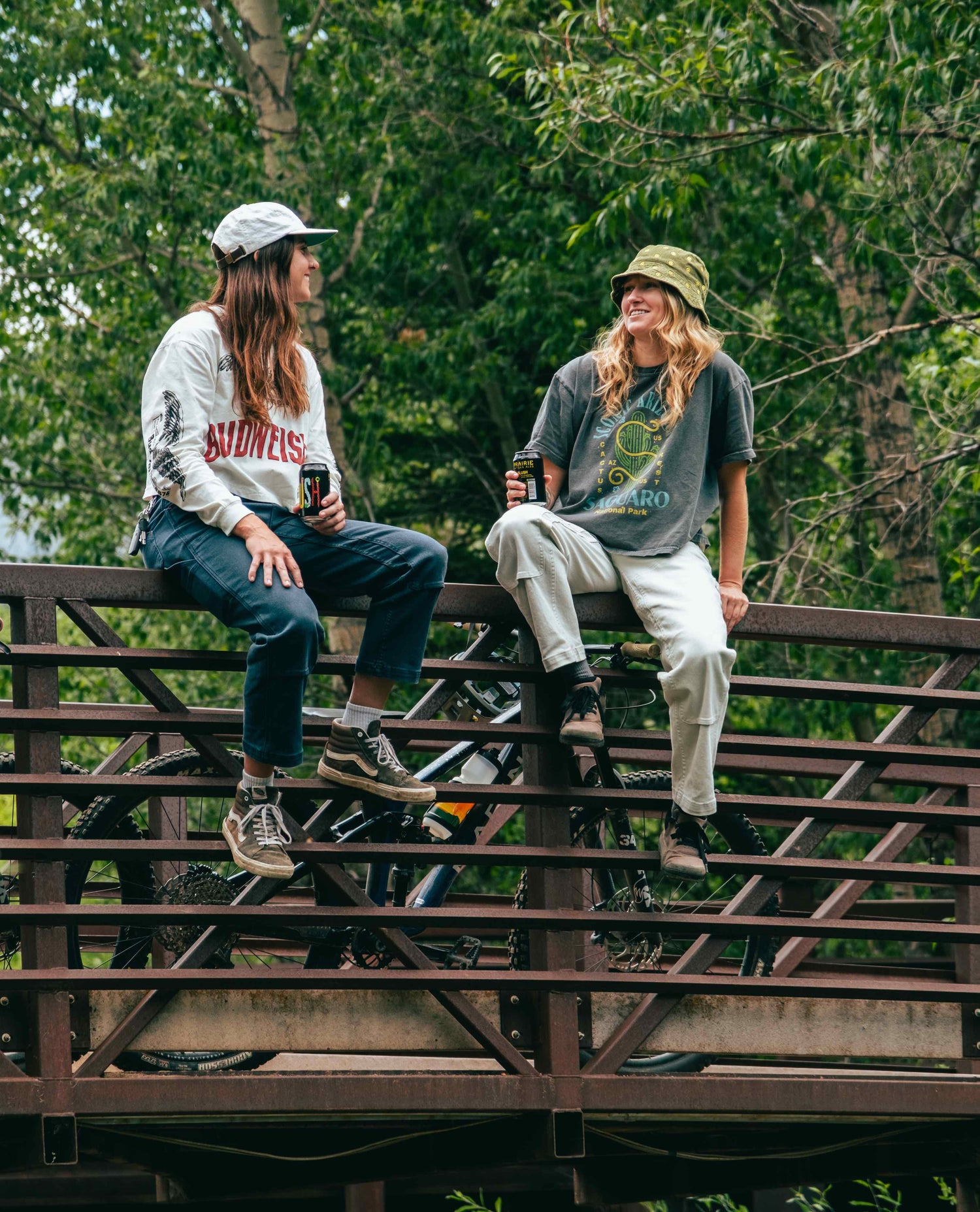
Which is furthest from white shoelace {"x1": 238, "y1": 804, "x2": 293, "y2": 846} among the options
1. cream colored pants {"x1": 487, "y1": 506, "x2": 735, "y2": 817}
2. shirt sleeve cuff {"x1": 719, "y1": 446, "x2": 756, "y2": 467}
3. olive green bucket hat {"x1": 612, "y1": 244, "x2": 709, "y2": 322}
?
olive green bucket hat {"x1": 612, "y1": 244, "x2": 709, "y2": 322}

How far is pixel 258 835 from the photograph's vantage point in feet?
15.5

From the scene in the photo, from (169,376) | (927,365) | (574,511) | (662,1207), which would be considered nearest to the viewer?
(169,376)

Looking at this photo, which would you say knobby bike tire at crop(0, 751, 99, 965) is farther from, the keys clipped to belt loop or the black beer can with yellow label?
the black beer can with yellow label

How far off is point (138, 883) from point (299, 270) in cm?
204

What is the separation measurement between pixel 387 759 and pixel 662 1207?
99.9 inches

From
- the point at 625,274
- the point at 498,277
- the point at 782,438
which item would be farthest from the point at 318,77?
the point at 625,274

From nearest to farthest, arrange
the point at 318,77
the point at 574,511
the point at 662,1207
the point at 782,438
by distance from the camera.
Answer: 1. the point at 574,511
2. the point at 662,1207
3. the point at 782,438
4. the point at 318,77

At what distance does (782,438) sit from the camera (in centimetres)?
1379

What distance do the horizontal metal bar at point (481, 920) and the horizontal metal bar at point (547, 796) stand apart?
1.10 ft

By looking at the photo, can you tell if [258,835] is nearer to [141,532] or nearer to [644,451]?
[141,532]

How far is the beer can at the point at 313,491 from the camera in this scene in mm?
4828

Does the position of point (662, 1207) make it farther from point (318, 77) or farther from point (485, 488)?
point (318, 77)

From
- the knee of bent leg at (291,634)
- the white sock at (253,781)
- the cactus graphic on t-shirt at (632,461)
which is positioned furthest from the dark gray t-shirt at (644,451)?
the white sock at (253,781)

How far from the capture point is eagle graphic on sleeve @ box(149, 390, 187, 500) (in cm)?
479
